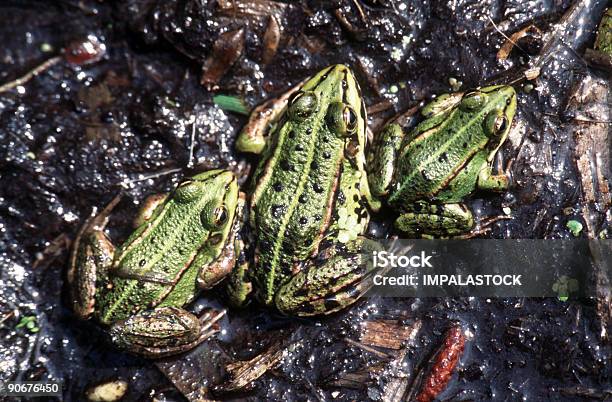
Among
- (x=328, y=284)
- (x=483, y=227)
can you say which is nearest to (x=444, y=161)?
(x=483, y=227)

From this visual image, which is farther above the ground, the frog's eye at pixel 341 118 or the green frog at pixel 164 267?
the frog's eye at pixel 341 118

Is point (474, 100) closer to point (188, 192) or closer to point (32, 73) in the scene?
point (188, 192)

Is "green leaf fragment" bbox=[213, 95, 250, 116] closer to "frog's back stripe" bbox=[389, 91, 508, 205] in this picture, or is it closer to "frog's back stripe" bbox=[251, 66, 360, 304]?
"frog's back stripe" bbox=[251, 66, 360, 304]

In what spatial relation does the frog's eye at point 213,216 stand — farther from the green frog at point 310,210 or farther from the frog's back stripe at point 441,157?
the frog's back stripe at point 441,157

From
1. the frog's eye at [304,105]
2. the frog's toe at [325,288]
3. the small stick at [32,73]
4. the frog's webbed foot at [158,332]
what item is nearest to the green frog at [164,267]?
the frog's webbed foot at [158,332]

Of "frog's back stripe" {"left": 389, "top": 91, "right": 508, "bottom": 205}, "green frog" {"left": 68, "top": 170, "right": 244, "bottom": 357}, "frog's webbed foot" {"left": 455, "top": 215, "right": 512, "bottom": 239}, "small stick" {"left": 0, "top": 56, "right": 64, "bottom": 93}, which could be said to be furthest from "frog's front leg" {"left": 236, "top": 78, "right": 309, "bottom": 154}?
"small stick" {"left": 0, "top": 56, "right": 64, "bottom": 93}

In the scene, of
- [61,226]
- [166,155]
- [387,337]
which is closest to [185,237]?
[166,155]

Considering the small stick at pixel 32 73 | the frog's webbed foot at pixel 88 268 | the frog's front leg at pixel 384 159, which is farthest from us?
the small stick at pixel 32 73
